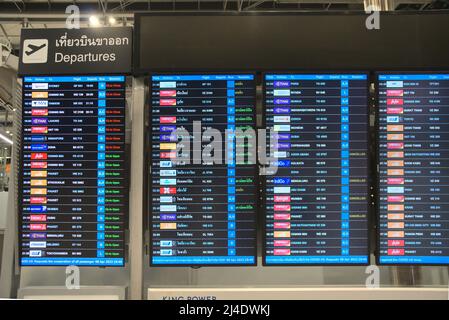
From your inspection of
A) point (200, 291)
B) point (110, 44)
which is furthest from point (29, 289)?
point (110, 44)

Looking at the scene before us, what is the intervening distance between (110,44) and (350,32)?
4.64 ft

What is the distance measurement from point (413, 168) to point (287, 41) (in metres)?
1.02

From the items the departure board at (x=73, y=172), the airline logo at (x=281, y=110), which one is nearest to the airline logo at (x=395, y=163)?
the airline logo at (x=281, y=110)

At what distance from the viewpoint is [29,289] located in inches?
96.4

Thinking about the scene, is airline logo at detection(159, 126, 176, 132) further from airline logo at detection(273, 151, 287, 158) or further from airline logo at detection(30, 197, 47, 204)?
airline logo at detection(30, 197, 47, 204)

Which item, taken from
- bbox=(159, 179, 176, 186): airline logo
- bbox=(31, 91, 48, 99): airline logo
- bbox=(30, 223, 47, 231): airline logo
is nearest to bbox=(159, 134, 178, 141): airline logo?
bbox=(159, 179, 176, 186): airline logo

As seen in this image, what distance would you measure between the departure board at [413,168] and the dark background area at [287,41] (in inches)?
6.9

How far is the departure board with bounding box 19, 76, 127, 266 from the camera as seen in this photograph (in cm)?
239

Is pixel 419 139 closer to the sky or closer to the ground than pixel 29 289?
closer to the sky

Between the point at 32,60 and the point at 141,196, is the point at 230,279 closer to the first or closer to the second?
the point at 141,196

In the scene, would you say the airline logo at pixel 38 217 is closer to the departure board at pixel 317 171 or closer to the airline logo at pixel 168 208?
the airline logo at pixel 168 208

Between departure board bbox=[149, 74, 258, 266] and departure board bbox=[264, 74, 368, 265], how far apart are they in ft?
0.44
